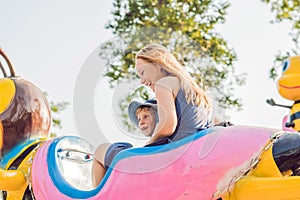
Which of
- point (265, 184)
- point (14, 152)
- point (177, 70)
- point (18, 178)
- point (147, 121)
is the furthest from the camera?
point (14, 152)

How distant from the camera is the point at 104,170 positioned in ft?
7.98

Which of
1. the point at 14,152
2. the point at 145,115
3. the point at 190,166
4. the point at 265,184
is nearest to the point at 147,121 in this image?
the point at 145,115

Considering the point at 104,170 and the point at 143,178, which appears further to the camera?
the point at 104,170

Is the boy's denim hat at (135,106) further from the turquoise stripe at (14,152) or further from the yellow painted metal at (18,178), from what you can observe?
the turquoise stripe at (14,152)

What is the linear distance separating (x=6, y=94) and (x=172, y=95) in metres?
1.13

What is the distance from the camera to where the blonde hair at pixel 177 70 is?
232 centimetres

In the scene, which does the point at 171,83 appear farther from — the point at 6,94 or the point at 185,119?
the point at 6,94

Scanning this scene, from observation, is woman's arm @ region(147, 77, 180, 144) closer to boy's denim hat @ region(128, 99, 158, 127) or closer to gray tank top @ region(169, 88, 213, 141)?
gray tank top @ region(169, 88, 213, 141)

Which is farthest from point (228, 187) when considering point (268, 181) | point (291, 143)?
point (291, 143)

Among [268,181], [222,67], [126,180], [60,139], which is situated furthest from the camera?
[222,67]

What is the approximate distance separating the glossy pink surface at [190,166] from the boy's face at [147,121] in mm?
311

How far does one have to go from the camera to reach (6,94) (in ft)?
9.85

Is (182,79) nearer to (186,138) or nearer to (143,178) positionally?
(186,138)

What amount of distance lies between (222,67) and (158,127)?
539 cm
